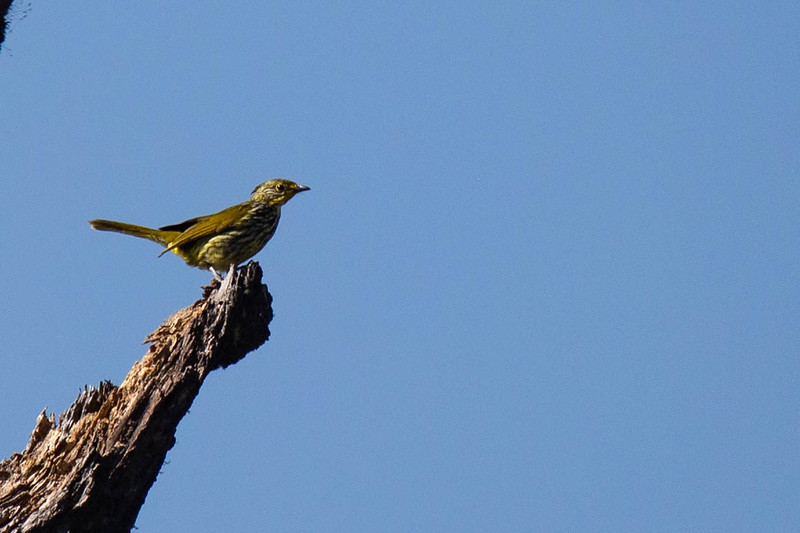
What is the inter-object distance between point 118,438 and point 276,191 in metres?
6.25

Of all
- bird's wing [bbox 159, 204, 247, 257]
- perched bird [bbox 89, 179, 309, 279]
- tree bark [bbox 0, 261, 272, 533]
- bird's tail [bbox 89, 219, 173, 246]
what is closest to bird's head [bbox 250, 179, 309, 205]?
perched bird [bbox 89, 179, 309, 279]

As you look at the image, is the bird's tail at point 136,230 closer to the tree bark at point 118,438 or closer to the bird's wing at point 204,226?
the bird's wing at point 204,226

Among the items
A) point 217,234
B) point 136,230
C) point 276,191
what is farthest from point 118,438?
point 276,191

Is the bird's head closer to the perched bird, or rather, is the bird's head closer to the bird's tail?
the perched bird

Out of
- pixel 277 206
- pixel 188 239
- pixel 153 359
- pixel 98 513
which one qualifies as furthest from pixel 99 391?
pixel 277 206

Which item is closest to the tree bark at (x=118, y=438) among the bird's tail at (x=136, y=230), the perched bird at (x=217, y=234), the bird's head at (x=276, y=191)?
the perched bird at (x=217, y=234)

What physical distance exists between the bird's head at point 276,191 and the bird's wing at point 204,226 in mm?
636

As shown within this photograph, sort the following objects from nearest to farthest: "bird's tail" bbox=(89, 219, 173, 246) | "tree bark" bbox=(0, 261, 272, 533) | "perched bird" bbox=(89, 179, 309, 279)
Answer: "tree bark" bbox=(0, 261, 272, 533) < "perched bird" bbox=(89, 179, 309, 279) < "bird's tail" bbox=(89, 219, 173, 246)

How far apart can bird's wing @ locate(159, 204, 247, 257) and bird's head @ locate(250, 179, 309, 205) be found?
0.64 meters

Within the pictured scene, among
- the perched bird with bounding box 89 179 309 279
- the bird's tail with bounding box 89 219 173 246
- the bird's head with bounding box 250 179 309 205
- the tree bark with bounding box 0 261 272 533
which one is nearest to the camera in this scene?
the tree bark with bounding box 0 261 272 533

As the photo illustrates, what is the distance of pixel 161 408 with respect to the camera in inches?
217

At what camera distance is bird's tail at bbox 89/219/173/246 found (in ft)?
35.1

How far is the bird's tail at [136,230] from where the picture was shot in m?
10.7

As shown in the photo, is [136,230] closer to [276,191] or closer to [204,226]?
[204,226]
